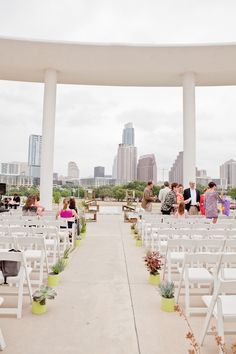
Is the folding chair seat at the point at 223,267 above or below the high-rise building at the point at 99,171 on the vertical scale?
below

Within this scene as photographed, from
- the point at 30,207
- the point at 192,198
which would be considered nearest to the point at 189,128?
the point at 192,198

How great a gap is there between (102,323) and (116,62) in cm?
1172

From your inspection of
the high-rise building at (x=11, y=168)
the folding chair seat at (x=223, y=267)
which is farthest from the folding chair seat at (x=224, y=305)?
the high-rise building at (x=11, y=168)

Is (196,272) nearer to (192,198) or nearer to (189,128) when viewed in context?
(192,198)

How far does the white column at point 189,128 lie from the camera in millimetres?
13516

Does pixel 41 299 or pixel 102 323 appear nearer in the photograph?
pixel 102 323

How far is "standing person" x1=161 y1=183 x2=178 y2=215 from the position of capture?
9.36m

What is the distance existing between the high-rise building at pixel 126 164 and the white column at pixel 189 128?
80768 mm

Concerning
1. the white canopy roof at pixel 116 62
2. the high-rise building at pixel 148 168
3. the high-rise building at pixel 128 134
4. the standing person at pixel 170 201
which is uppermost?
the high-rise building at pixel 128 134

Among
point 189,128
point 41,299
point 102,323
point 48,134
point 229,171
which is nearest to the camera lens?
point 102,323

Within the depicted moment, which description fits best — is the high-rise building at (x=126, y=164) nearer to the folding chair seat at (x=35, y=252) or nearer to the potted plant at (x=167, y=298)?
the folding chair seat at (x=35, y=252)

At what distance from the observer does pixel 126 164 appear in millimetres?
97000

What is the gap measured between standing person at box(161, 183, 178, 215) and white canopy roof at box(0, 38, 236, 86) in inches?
240

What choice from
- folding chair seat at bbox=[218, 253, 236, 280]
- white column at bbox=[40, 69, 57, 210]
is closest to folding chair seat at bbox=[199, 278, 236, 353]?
folding chair seat at bbox=[218, 253, 236, 280]
